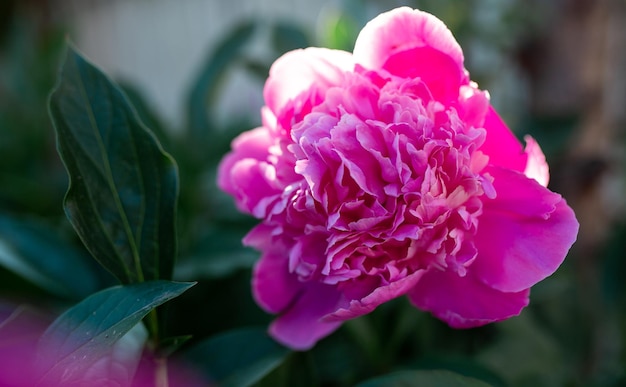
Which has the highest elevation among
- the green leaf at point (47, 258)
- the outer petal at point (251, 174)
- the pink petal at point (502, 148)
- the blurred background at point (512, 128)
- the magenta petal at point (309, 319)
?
the pink petal at point (502, 148)

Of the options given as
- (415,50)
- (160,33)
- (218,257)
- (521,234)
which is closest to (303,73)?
(415,50)

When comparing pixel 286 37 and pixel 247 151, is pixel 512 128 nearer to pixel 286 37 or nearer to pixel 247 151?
pixel 286 37

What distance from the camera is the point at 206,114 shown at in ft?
3.80

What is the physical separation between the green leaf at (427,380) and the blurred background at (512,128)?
0.14 m

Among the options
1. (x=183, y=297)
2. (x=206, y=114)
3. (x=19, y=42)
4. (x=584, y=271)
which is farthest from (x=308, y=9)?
(x=183, y=297)

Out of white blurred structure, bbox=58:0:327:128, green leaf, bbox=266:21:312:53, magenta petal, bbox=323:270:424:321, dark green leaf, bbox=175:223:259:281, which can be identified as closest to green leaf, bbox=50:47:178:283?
magenta petal, bbox=323:270:424:321

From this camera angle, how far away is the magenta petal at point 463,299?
410 millimetres

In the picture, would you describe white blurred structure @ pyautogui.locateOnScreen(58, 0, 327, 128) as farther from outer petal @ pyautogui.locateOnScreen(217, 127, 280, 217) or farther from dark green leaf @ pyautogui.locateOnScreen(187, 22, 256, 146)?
outer petal @ pyautogui.locateOnScreen(217, 127, 280, 217)

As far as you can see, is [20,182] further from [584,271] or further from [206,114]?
[584,271]

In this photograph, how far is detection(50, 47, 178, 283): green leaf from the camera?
468 mm

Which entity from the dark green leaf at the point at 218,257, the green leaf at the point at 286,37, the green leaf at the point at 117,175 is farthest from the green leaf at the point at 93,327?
the green leaf at the point at 286,37

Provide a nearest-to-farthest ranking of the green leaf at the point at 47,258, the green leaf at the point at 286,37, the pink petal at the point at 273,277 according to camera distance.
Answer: the pink petal at the point at 273,277 → the green leaf at the point at 47,258 → the green leaf at the point at 286,37

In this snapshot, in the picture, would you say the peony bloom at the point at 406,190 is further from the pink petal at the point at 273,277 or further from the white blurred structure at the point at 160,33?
the white blurred structure at the point at 160,33

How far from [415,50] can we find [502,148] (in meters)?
0.09
